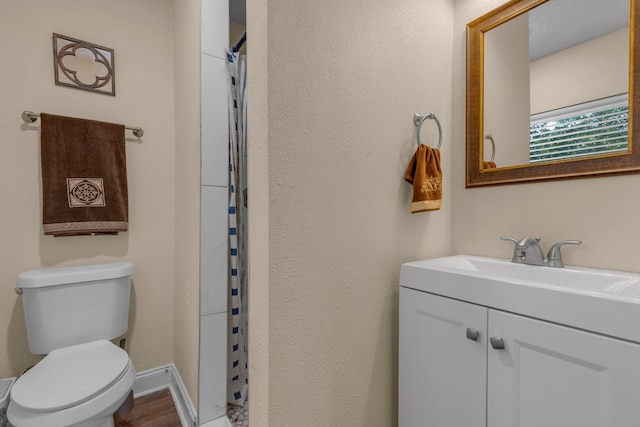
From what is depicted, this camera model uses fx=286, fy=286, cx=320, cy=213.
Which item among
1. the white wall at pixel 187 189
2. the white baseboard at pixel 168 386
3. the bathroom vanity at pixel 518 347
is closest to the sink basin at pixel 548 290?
the bathroom vanity at pixel 518 347

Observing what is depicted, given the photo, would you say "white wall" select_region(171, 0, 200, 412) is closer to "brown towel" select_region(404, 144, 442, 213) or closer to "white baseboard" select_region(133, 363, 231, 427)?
"white baseboard" select_region(133, 363, 231, 427)

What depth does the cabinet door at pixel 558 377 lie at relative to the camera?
1.85 feet

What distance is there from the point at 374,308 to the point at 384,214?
0.33m

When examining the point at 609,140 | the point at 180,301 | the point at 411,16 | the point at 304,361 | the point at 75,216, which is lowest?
the point at 180,301

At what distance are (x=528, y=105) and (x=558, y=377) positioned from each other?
91 centimetres

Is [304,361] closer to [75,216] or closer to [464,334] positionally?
[464,334]

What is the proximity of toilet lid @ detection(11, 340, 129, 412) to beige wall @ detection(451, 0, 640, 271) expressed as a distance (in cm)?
156

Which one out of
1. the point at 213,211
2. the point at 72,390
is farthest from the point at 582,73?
the point at 72,390

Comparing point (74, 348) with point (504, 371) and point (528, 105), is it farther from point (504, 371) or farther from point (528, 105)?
point (528, 105)

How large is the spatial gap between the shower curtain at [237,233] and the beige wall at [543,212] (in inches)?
41.2

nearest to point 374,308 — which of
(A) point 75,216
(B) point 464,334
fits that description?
(B) point 464,334

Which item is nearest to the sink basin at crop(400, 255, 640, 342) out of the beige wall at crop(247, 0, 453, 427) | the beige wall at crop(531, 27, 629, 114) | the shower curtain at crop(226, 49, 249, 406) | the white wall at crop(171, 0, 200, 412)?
the beige wall at crop(247, 0, 453, 427)

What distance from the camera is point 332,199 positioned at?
869 mm

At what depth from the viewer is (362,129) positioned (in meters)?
0.94
